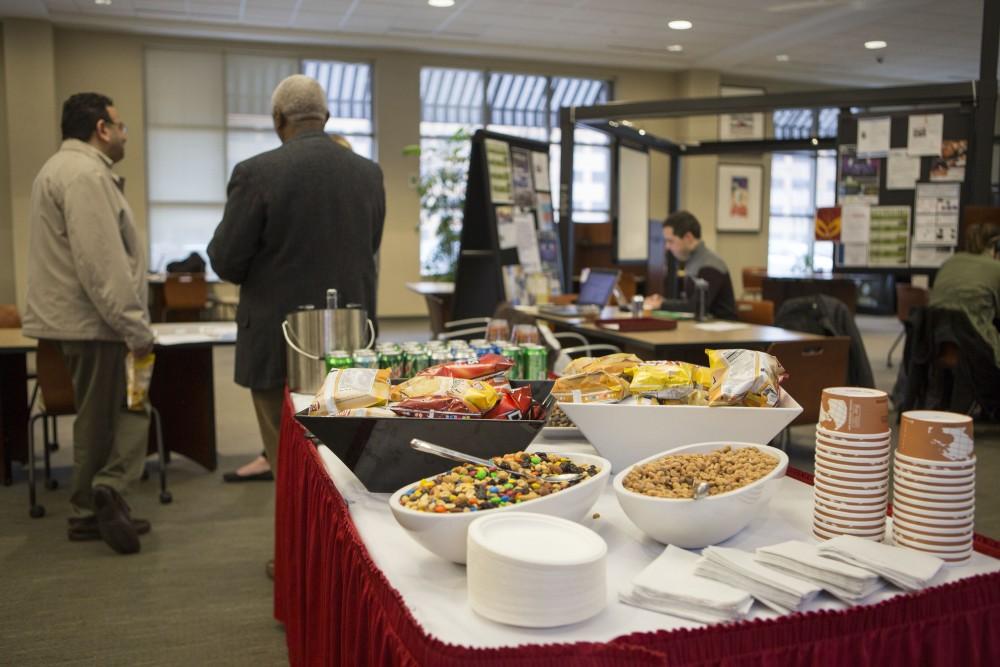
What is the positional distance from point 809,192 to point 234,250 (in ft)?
43.3

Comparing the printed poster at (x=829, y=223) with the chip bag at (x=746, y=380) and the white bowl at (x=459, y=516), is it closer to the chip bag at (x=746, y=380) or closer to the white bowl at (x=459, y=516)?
the chip bag at (x=746, y=380)

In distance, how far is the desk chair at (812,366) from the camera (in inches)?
140

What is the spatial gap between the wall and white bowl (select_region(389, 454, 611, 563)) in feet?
33.9

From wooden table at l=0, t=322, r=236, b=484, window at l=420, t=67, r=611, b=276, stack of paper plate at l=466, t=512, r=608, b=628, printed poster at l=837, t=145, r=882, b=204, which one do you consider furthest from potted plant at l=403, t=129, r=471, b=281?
stack of paper plate at l=466, t=512, r=608, b=628

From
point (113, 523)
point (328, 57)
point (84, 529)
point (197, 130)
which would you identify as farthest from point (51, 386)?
point (328, 57)

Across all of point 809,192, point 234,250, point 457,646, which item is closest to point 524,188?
point 234,250

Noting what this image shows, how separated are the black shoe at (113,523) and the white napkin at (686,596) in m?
2.71

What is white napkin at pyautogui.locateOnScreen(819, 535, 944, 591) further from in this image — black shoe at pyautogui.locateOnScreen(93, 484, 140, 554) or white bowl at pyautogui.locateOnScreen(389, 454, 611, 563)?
black shoe at pyautogui.locateOnScreen(93, 484, 140, 554)

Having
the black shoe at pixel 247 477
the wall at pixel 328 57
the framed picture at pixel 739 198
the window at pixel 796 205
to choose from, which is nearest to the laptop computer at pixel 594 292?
the black shoe at pixel 247 477

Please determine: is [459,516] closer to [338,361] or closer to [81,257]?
[338,361]

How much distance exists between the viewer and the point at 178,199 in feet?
35.4

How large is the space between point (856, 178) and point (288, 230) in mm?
4293

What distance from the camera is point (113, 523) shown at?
3.18 metres

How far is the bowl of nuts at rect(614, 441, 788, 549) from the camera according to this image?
106 cm
